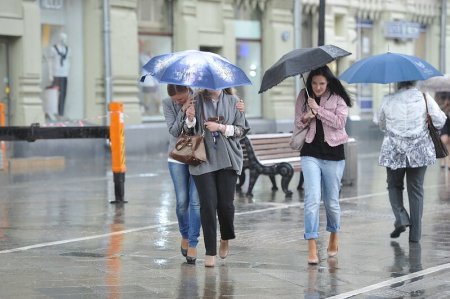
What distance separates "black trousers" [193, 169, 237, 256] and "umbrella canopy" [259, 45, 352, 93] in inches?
34.3

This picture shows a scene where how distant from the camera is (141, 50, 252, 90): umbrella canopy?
340 inches

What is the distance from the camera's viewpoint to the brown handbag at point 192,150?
Result: 8.80m

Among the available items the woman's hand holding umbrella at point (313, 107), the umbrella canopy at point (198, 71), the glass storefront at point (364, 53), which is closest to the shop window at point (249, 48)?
the glass storefront at point (364, 53)

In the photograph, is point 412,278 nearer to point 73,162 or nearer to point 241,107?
point 241,107

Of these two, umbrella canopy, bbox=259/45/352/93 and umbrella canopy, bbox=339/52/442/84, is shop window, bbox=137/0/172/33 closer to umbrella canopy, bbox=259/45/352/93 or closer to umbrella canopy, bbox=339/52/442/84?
umbrella canopy, bbox=339/52/442/84

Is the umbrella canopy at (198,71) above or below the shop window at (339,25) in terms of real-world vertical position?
below

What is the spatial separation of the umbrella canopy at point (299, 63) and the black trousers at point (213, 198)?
0.87 m

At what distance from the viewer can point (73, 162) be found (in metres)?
22.0

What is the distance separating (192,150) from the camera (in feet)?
28.9

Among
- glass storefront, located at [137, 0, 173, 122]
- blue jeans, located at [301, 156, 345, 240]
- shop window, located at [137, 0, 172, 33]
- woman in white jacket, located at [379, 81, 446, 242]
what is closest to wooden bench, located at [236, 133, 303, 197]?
woman in white jacket, located at [379, 81, 446, 242]

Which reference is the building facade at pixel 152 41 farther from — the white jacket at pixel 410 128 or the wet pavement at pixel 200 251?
the white jacket at pixel 410 128

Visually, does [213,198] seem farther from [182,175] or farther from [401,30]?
[401,30]

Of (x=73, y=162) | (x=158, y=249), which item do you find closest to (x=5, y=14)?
(x=73, y=162)

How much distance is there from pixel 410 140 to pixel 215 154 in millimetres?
2417
